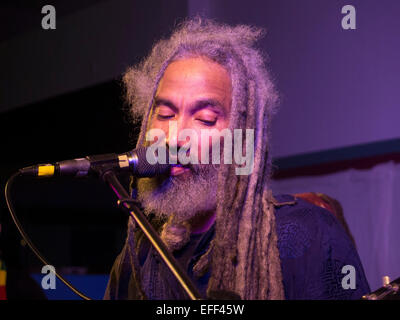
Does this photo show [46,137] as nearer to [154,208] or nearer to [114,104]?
[114,104]

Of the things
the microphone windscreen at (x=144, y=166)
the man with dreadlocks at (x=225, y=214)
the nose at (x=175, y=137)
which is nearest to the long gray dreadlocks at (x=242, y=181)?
the man with dreadlocks at (x=225, y=214)

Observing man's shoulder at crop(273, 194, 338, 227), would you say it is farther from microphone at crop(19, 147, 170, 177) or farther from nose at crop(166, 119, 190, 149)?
microphone at crop(19, 147, 170, 177)

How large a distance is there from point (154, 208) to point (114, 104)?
11.1ft

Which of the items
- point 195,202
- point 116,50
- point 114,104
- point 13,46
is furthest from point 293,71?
point 13,46

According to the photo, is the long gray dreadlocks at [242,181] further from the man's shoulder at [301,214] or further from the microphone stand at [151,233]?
the microphone stand at [151,233]

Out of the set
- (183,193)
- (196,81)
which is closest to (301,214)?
(183,193)

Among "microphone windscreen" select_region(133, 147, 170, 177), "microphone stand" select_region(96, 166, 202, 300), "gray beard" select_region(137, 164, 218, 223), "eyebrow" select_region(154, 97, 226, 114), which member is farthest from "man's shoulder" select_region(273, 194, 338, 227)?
"microphone stand" select_region(96, 166, 202, 300)

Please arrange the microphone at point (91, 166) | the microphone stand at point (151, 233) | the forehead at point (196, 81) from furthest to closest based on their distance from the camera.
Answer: the forehead at point (196, 81)
the microphone at point (91, 166)
the microphone stand at point (151, 233)

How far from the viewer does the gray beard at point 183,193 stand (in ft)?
5.34

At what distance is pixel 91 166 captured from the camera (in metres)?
1.29

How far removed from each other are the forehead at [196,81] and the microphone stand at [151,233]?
50 centimetres

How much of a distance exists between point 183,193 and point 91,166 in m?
0.40

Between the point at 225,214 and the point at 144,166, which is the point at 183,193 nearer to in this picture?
the point at 225,214

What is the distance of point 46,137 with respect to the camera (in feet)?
18.9
